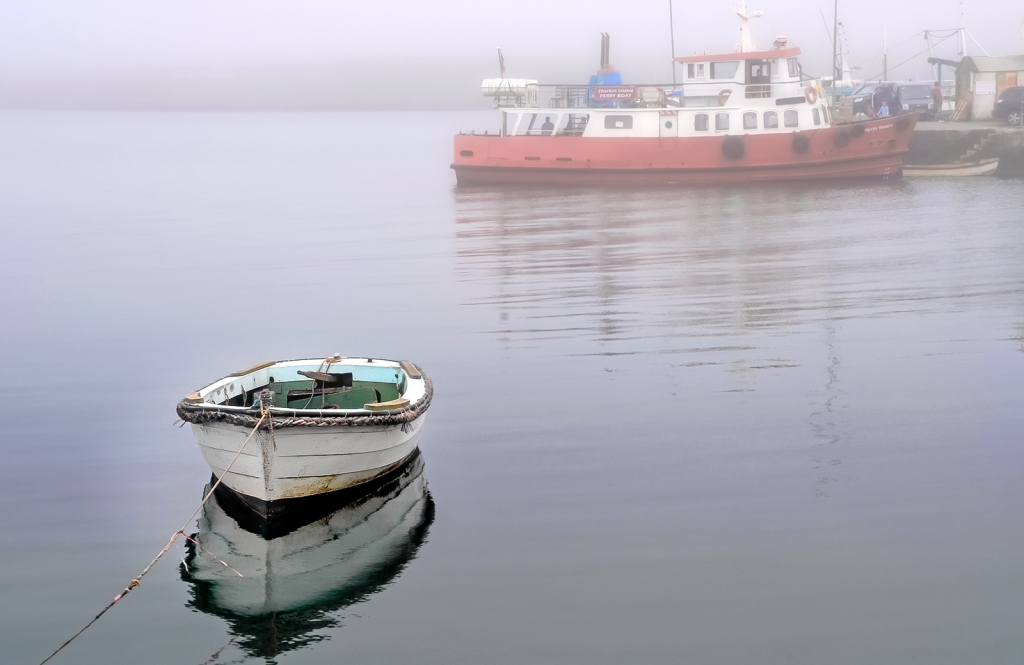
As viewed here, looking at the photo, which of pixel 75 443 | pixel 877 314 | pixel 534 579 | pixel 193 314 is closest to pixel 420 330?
pixel 193 314

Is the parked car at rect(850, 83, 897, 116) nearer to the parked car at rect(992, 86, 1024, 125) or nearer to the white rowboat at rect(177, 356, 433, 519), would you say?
the parked car at rect(992, 86, 1024, 125)

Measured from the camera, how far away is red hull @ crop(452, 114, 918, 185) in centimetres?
3300

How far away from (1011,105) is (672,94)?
48.0 ft

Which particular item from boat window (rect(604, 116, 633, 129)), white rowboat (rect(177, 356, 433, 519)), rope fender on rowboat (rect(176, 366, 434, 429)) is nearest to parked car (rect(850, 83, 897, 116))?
boat window (rect(604, 116, 633, 129))

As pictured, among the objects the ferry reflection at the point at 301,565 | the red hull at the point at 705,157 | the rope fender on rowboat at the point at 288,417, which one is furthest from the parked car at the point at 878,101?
the ferry reflection at the point at 301,565

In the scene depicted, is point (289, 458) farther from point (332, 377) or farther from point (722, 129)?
point (722, 129)

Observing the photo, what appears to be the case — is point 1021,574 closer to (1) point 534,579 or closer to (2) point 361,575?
(1) point 534,579

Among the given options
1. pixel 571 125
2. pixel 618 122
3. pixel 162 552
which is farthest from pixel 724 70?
pixel 162 552

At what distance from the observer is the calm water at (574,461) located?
258 inches

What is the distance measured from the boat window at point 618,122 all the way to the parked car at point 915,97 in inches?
640

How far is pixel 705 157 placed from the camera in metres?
33.3

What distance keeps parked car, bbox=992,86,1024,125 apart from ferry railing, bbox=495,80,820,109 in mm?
10477

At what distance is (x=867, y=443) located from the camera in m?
9.65

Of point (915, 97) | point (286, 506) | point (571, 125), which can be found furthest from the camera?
point (915, 97)
